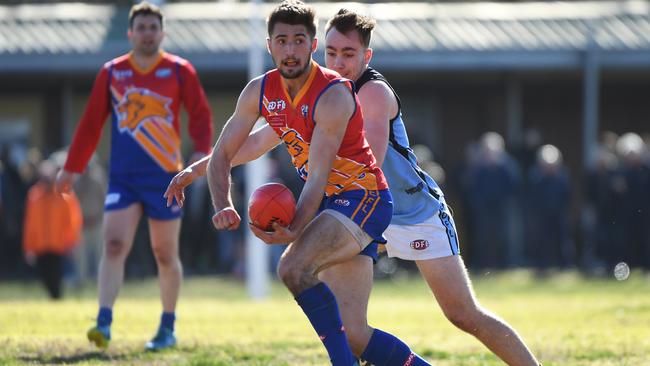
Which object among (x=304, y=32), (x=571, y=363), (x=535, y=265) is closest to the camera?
(x=304, y=32)

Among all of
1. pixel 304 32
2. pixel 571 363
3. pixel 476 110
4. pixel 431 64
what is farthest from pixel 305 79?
pixel 476 110

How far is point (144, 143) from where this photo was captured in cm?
950

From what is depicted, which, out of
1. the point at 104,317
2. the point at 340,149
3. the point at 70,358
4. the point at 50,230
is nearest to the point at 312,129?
the point at 340,149

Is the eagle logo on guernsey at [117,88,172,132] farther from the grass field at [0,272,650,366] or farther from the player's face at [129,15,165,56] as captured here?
the grass field at [0,272,650,366]

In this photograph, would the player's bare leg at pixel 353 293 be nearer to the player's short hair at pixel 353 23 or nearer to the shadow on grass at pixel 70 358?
the player's short hair at pixel 353 23

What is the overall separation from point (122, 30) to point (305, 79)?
19.2 meters

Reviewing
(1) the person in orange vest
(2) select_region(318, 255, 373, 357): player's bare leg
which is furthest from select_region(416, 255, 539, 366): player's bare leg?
(1) the person in orange vest

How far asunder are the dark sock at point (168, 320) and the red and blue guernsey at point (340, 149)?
3.19 meters

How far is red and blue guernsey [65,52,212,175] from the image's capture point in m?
9.50

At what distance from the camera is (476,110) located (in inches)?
1102

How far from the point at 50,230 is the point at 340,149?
1165cm

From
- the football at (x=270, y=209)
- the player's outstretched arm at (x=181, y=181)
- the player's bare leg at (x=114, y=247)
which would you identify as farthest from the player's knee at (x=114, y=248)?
the football at (x=270, y=209)

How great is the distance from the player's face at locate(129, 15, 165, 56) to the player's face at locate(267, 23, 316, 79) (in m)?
3.33

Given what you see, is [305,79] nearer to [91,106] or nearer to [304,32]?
[304,32]
